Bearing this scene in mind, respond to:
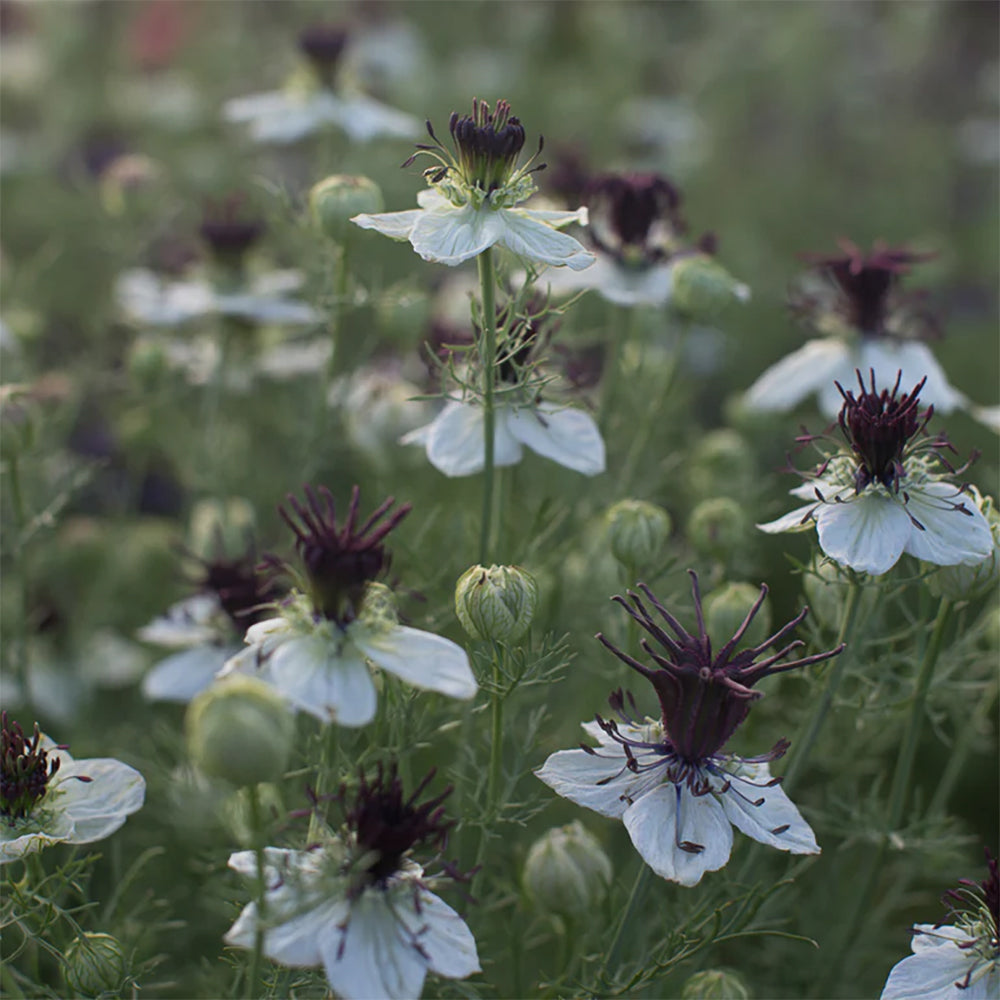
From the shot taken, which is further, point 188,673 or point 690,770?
point 188,673

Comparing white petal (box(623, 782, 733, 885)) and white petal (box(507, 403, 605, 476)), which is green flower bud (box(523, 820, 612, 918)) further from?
white petal (box(507, 403, 605, 476))

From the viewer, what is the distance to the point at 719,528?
4.58 feet

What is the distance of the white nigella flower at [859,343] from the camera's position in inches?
59.6

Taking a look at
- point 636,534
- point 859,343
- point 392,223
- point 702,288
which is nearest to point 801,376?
point 859,343

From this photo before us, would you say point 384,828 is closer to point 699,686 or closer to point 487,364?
point 699,686

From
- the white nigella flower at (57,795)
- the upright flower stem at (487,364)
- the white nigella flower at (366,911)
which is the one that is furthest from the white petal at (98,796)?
the upright flower stem at (487,364)

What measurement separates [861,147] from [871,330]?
3153 mm

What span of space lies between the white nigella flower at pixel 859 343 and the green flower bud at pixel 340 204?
54 centimetres

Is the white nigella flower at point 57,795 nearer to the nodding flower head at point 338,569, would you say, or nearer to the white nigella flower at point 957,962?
the nodding flower head at point 338,569

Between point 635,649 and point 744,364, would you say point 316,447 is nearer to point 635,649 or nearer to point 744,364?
point 635,649

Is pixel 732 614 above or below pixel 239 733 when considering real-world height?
below

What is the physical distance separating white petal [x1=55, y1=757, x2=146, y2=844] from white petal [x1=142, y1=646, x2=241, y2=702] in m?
0.31

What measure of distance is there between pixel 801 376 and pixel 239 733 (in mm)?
990

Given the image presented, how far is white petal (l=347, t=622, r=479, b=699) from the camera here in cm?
86
